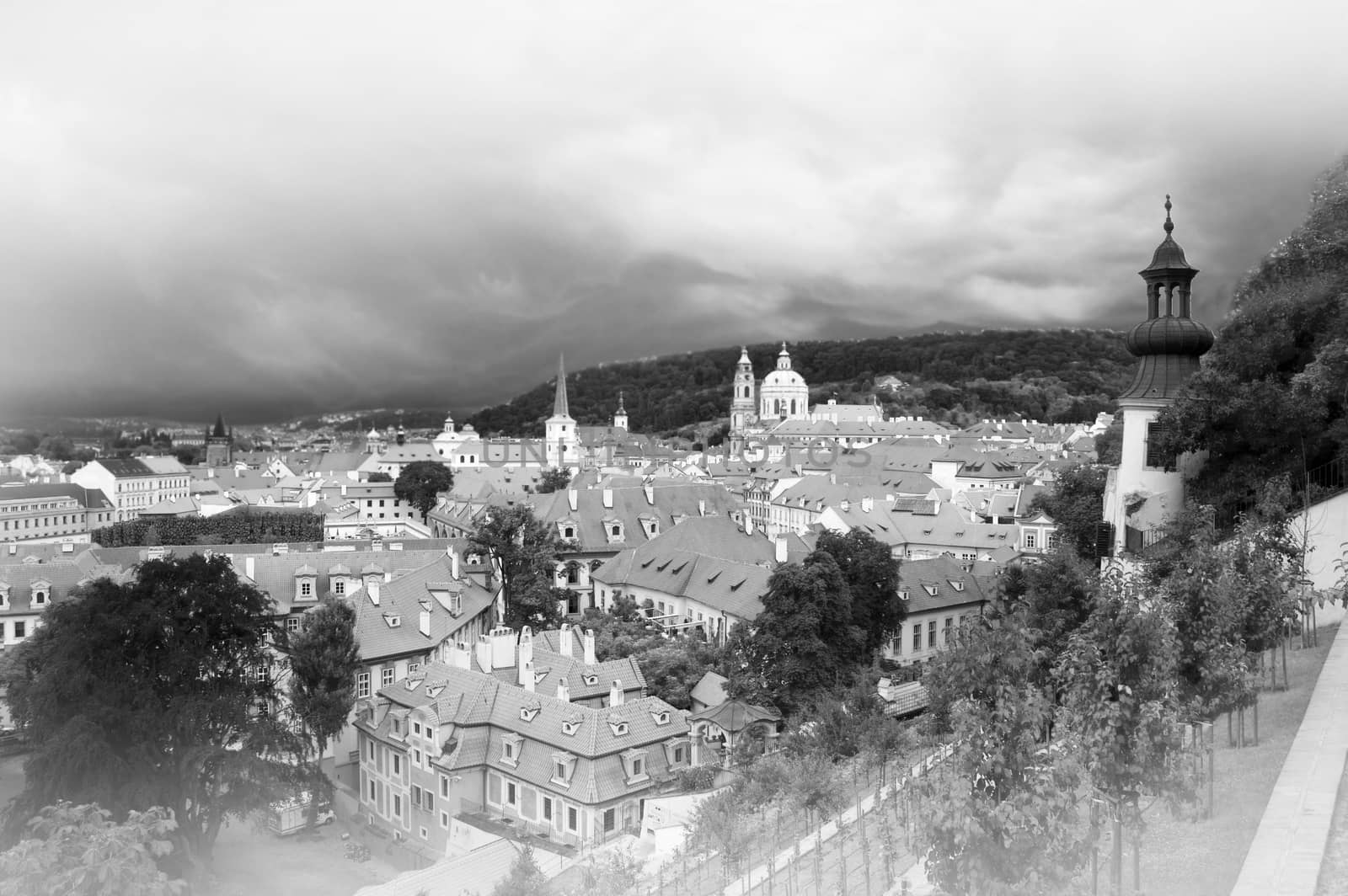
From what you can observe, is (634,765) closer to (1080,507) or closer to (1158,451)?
(1158,451)

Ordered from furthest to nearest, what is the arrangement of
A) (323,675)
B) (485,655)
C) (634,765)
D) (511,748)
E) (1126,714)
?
(485,655)
(323,675)
(511,748)
(634,765)
(1126,714)

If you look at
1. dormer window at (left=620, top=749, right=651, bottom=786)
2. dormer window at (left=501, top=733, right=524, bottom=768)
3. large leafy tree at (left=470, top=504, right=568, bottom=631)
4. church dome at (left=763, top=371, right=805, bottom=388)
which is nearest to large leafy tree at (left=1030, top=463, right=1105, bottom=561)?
dormer window at (left=620, top=749, right=651, bottom=786)

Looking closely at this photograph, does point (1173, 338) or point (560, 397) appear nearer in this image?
point (1173, 338)

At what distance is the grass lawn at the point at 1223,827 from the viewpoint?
10797 mm

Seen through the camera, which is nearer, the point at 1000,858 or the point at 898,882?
the point at 1000,858

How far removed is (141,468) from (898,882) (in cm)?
12994

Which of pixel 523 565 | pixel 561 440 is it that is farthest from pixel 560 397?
pixel 523 565

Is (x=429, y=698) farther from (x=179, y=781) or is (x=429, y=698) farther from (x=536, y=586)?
(x=536, y=586)

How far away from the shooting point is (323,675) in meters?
32.3

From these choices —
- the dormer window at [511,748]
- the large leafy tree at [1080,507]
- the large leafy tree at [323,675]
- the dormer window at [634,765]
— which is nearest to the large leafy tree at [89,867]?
the dormer window at [634,765]

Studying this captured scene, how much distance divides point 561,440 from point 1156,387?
134103 mm

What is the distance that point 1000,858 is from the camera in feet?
30.2

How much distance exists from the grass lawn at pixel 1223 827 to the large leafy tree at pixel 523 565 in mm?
35601

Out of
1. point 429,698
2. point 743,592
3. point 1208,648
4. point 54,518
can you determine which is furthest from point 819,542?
point 54,518
